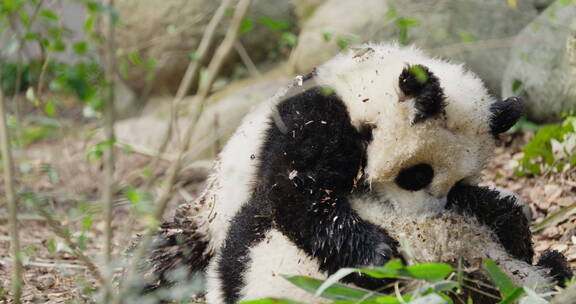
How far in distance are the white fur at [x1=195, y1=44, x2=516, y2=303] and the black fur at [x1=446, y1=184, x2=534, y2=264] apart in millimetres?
112

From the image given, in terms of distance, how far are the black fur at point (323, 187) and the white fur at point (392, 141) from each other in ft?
0.24

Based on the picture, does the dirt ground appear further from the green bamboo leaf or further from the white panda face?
the white panda face

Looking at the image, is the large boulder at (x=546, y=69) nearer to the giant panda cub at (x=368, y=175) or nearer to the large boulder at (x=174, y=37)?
the giant panda cub at (x=368, y=175)

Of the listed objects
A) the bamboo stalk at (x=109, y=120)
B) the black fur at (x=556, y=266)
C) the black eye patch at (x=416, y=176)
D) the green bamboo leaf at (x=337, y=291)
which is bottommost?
the black fur at (x=556, y=266)

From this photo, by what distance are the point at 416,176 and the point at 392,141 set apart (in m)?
0.18

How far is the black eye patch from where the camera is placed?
2.73 metres

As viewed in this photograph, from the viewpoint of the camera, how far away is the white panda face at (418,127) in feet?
8.64

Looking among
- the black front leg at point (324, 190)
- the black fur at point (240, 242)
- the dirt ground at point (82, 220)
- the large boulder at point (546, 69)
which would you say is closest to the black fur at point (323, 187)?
the black front leg at point (324, 190)

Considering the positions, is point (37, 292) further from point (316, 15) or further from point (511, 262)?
point (316, 15)

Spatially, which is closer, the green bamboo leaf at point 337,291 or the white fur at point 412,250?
the green bamboo leaf at point 337,291

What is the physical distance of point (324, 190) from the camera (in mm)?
2736

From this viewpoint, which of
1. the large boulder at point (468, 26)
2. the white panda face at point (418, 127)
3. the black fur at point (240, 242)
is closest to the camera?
the white panda face at point (418, 127)

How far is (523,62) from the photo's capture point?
5.91 m

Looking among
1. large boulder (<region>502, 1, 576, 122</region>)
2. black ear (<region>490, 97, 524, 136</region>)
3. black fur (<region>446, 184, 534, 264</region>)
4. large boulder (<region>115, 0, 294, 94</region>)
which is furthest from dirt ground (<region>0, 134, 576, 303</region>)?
large boulder (<region>115, 0, 294, 94</region>)
